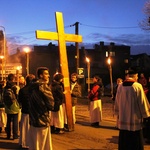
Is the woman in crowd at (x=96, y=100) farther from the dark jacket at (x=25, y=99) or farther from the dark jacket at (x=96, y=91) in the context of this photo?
the dark jacket at (x=25, y=99)

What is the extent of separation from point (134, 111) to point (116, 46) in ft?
203

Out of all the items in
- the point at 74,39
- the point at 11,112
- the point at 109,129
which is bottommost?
the point at 109,129

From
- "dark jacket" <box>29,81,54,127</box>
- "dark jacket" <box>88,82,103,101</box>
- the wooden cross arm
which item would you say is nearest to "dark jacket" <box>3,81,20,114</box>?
the wooden cross arm

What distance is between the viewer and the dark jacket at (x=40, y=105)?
23.8 ft

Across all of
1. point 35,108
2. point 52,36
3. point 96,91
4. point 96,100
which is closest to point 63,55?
point 52,36

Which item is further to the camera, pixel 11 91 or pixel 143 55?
pixel 143 55

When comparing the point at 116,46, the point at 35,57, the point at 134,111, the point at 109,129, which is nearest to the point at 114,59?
the point at 116,46

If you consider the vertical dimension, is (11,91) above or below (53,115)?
above

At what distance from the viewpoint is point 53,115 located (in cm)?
1157

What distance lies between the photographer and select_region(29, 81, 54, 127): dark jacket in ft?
23.8

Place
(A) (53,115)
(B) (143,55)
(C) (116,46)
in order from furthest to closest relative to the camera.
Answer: (C) (116,46)
(B) (143,55)
(A) (53,115)

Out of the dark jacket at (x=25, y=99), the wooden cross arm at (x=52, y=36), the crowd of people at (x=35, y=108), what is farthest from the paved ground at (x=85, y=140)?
the wooden cross arm at (x=52, y=36)

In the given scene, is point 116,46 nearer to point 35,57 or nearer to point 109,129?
point 35,57

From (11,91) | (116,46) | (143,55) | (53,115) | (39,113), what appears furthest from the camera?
(116,46)
